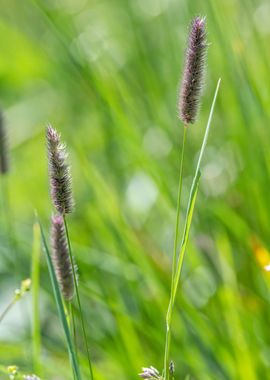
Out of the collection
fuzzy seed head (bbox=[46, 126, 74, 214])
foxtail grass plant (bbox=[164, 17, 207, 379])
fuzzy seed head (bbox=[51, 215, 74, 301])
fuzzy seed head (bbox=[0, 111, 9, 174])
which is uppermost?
fuzzy seed head (bbox=[0, 111, 9, 174])

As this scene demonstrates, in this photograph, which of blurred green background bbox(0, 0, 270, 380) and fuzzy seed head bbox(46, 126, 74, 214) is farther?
blurred green background bbox(0, 0, 270, 380)

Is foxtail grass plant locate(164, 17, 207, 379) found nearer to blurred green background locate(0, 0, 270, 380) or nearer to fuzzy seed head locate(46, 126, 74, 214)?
fuzzy seed head locate(46, 126, 74, 214)

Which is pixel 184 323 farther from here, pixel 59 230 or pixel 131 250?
pixel 59 230

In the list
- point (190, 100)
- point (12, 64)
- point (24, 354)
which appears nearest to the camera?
point (190, 100)

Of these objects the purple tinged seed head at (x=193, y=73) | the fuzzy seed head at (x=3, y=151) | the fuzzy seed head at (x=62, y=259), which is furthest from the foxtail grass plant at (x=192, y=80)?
the fuzzy seed head at (x=3, y=151)

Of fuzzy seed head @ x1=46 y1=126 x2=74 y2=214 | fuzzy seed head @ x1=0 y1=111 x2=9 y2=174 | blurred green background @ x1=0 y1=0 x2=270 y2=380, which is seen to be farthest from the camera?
blurred green background @ x1=0 y1=0 x2=270 y2=380

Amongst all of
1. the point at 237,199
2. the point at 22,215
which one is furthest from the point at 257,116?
the point at 22,215

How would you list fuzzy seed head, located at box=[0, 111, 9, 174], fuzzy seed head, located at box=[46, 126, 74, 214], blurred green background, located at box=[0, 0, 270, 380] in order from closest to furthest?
fuzzy seed head, located at box=[46, 126, 74, 214] → fuzzy seed head, located at box=[0, 111, 9, 174] → blurred green background, located at box=[0, 0, 270, 380]

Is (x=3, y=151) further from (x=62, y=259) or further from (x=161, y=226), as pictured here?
(x=161, y=226)

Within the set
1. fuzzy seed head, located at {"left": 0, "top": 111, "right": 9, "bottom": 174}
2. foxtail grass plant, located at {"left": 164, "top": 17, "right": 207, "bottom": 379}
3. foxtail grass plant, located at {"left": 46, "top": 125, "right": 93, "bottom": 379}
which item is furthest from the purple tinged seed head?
fuzzy seed head, located at {"left": 0, "top": 111, "right": 9, "bottom": 174}
